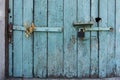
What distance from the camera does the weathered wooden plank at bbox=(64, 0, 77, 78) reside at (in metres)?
4.80

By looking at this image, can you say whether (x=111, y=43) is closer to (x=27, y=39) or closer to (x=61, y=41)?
(x=61, y=41)

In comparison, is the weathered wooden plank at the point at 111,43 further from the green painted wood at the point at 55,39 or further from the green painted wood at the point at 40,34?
the green painted wood at the point at 40,34

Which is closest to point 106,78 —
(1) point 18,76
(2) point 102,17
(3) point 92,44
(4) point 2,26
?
(3) point 92,44

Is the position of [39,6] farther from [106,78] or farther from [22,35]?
[106,78]

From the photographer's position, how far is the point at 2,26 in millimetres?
4680

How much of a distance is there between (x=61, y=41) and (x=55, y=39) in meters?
0.08

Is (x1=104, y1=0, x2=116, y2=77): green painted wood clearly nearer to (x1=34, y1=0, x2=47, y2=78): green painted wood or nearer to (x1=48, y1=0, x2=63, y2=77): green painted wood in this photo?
(x1=48, y1=0, x2=63, y2=77): green painted wood

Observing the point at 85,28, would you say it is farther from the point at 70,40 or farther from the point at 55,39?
the point at 55,39

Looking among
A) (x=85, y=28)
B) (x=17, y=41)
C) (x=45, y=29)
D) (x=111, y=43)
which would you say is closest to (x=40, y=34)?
(x=45, y=29)

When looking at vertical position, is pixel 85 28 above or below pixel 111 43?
above

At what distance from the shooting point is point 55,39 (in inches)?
189

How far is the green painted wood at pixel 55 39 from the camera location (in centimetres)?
480

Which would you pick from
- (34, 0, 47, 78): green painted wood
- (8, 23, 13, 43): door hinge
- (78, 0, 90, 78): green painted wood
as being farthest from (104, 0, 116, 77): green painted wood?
(8, 23, 13, 43): door hinge

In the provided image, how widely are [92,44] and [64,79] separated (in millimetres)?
557
